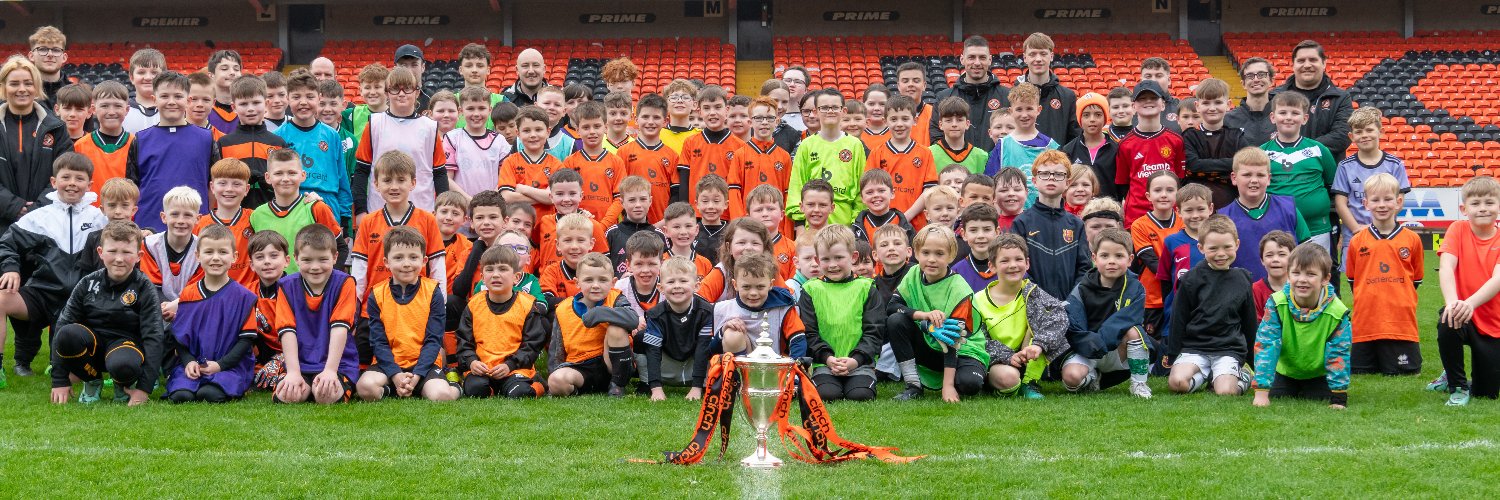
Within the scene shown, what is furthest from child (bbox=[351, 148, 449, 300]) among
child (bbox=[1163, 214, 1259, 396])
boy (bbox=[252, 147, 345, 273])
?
child (bbox=[1163, 214, 1259, 396])

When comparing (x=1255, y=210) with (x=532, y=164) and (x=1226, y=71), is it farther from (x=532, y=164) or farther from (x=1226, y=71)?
(x=1226, y=71)

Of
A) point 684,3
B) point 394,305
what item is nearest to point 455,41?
point 684,3

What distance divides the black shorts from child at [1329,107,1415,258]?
0.83m

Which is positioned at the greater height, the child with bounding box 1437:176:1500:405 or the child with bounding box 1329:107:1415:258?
the child with bounding box 1329:107:1415:258

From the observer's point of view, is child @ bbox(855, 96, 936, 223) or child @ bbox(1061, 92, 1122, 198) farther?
child @ bbox(1061, 92, 1122, 198)

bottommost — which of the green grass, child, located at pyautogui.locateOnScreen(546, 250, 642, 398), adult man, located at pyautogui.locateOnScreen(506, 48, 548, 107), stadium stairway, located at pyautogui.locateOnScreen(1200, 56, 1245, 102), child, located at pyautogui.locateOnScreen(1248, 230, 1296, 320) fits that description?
the green grass

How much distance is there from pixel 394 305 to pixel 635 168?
8.94 ft

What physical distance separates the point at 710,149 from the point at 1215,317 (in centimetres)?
380

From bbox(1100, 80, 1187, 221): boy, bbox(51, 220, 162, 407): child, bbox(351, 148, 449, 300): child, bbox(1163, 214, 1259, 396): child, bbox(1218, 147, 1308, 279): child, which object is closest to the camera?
bbox(51, 220, 162, 407): child

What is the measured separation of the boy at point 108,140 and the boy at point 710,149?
3769mm

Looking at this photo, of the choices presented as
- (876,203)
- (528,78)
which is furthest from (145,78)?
(876,203)

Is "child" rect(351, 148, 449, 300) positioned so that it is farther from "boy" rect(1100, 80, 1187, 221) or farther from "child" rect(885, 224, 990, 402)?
"boy" rect(1100, 80, 1187, 221)

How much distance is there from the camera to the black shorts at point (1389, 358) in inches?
308

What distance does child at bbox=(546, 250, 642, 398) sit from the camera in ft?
22.7
